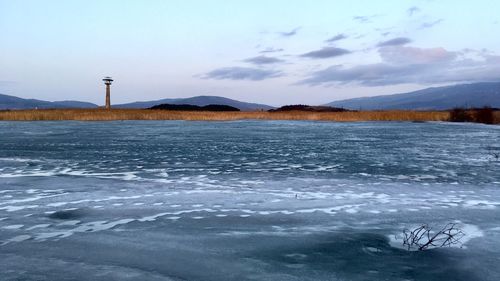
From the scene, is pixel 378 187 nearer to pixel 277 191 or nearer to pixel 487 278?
pixel 277 191

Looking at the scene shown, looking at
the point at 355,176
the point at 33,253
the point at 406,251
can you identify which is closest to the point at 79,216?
the point at 33,253

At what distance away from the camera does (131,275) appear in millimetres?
4184

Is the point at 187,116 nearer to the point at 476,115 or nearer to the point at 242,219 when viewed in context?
the point at 476,115

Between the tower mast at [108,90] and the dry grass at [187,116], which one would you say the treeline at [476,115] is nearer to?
the dry grass at [187,116]

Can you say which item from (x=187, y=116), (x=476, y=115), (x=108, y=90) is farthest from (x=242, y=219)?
(x=108, y=90)

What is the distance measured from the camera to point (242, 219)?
6.50m

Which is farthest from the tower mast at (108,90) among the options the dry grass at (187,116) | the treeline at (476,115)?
the treeline at (476,115)

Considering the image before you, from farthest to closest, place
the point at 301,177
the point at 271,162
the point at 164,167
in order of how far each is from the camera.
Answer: the point at 271,162
the point at 164,167
the point at 301,177

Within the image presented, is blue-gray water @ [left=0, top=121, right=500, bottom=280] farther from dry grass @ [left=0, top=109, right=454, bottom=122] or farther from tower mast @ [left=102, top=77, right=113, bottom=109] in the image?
tower mast @ [left=102, top=77, right=113, bottom=109]

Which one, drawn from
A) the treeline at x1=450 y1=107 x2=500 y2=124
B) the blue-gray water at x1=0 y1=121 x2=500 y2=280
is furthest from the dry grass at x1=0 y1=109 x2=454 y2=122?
the blue-gray water at x1=0 y1=121 x2=500 y2=280

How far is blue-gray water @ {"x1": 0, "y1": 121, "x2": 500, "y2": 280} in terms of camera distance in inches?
175

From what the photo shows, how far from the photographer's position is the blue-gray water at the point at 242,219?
4434 millimetres

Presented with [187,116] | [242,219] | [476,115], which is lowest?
[242,219]

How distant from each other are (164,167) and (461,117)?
134 feet
